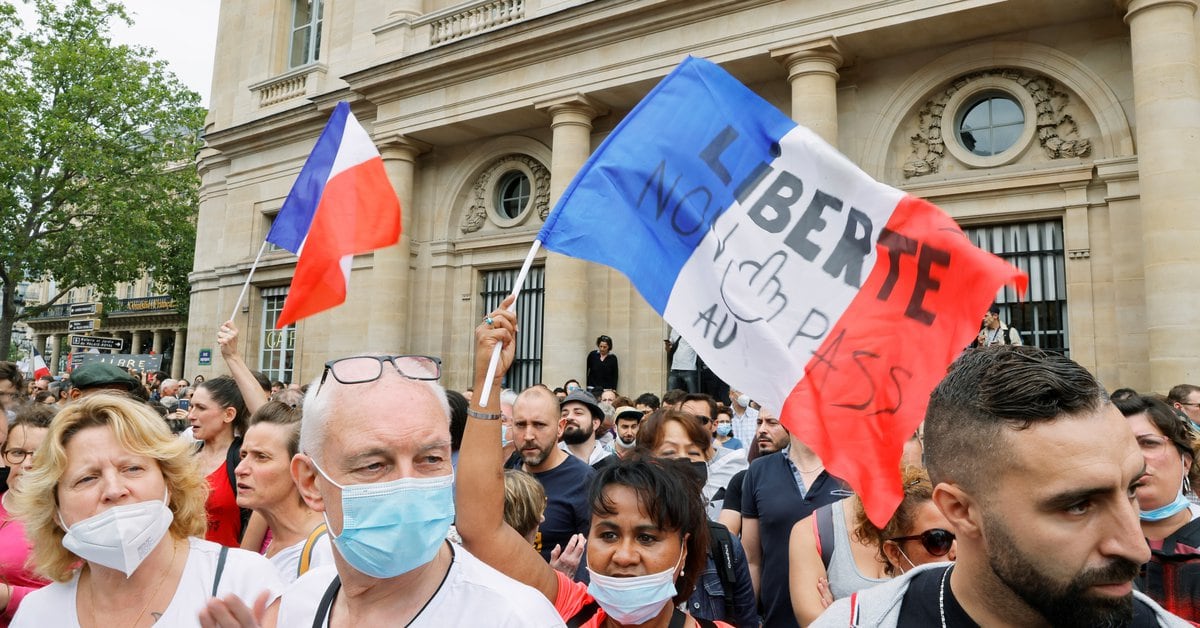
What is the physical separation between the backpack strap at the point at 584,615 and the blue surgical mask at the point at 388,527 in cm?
99

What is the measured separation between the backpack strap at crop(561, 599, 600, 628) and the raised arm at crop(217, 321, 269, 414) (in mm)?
2765

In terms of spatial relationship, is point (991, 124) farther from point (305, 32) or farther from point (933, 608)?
point (305, 32)

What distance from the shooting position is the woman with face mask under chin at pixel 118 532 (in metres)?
2.56

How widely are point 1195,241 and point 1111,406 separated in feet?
33.1

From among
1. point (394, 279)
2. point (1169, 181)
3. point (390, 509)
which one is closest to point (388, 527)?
point (390, 509)

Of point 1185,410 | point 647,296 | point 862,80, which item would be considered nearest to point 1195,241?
point 1185,410

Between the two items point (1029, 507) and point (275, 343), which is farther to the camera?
point (275, 343)

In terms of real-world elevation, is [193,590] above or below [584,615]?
above

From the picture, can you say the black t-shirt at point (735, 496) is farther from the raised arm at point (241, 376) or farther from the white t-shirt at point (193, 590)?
the raised arm at point (241, 376)

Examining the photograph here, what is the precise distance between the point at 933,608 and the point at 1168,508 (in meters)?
2.04

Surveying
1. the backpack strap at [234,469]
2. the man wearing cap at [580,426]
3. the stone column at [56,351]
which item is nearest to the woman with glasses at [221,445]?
the backpack strap at [234,469]

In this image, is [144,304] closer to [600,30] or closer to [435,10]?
[435,10]

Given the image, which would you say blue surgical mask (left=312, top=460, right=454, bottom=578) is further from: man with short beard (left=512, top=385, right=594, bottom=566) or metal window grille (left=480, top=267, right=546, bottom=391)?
metal window grille (left=480, top=267, right=546, bottom=391)

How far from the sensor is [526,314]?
17.0 meters
